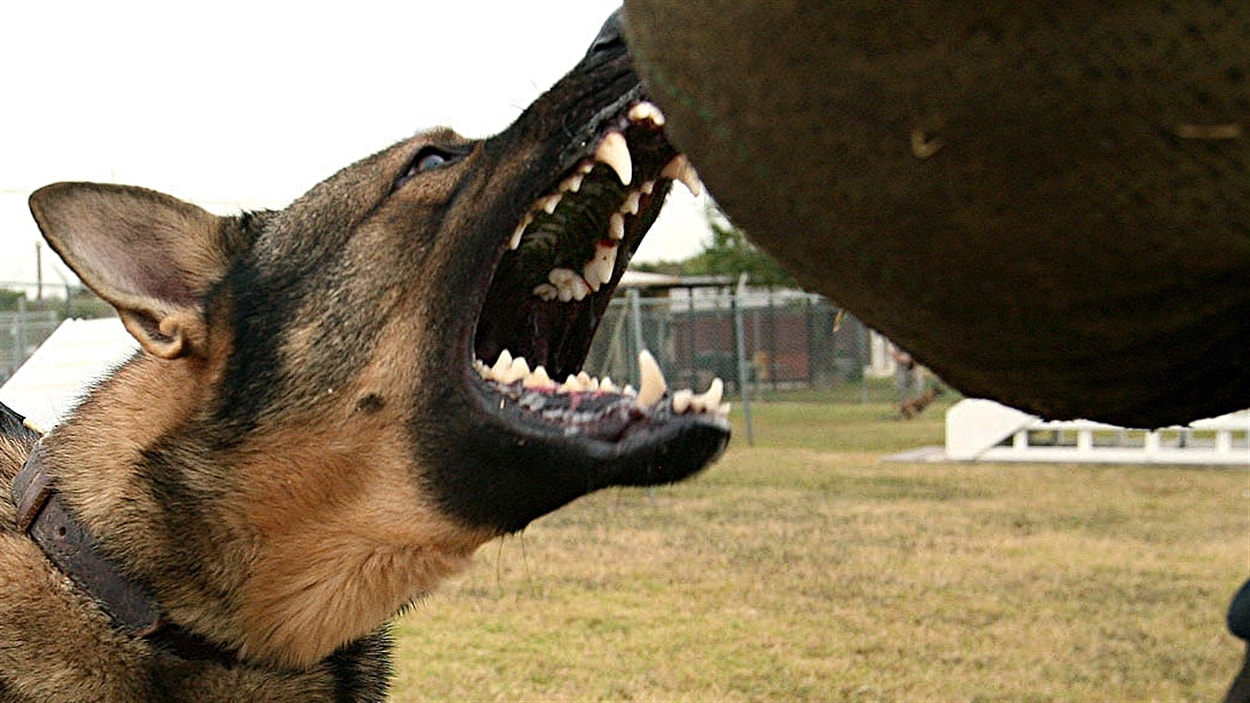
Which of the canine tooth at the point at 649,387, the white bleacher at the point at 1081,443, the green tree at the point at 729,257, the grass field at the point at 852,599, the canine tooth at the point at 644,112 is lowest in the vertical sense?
the grass field at the point at 852,599

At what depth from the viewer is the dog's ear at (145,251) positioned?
2475 millimetres

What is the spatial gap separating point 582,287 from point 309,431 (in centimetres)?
70

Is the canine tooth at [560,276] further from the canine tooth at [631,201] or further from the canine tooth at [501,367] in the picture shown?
the canine tooth at [501,367]

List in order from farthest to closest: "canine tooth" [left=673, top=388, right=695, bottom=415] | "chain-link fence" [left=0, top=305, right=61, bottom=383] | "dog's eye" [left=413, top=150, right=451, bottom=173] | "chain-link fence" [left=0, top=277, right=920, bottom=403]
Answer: "chain-link fence" [left=0, top=277, right=920, bottom=403], "chain-link fence" [left=0, top=305, right=61, bottom=383], "dog's eye" [left=413, top=150, right=451, bottom=173], "canine tooth" [left=673, top=388, right=695, bottom=415]

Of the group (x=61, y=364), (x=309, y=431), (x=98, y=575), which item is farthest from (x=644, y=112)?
(x=61, y=364)

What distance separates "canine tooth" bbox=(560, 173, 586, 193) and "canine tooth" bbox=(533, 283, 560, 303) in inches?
13.7

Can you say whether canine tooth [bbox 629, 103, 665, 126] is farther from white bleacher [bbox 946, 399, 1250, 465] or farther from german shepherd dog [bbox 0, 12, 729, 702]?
white bleacher [bbox 946, 399, 1250, 465]

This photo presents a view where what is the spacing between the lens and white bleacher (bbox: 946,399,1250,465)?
509 inches

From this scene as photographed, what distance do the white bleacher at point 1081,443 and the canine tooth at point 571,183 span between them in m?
10.9

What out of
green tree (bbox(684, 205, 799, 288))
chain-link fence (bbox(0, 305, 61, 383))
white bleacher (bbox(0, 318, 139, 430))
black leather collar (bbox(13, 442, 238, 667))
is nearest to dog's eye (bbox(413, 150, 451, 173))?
black leather collar (bbox(13, 442, 238, 667))

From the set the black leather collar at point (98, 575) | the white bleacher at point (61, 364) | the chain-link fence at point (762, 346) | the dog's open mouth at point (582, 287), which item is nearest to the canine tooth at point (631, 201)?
the dog's open mouth at point (582, 287)

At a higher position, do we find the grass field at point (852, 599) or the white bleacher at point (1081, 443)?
the white bleacher at point (1081, 443)

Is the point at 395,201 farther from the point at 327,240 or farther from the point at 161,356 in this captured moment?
the point at 161,356

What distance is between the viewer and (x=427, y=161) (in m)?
2.79
